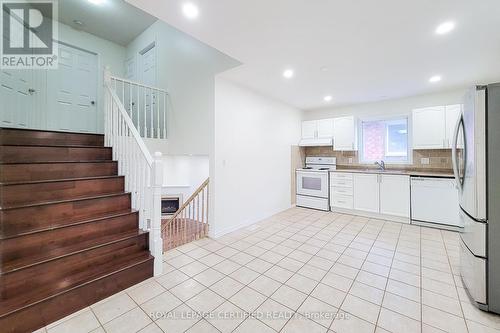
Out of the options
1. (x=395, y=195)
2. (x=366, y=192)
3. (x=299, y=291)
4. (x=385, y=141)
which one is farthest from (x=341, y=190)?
(x=299, y=291)

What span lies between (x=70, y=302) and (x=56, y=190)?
1191mm

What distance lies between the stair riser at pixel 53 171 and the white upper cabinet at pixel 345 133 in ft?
14.7

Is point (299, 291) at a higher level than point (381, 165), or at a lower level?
lower

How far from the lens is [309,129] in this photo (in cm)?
539

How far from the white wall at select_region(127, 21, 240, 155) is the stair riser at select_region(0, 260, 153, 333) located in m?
2.01

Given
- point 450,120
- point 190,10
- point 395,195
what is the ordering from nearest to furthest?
point 190,10
point 450,120
point 395,195

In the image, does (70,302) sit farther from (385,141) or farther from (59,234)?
(385,141)

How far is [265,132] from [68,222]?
10.9 ft

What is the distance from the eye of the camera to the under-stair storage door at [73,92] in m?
4.05

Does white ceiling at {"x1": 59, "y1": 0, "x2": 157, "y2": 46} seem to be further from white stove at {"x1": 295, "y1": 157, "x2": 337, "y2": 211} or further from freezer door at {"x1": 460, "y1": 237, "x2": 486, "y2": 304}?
freezer door at {"x1": 460, "y1": 237, "x2": 486, "y2": 304}

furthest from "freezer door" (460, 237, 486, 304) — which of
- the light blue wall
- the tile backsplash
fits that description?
the light blue wall

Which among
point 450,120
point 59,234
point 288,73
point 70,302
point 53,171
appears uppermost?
point 288,73

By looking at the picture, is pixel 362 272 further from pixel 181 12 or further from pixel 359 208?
pixel 181 12

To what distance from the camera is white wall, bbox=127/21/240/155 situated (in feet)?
11.0
